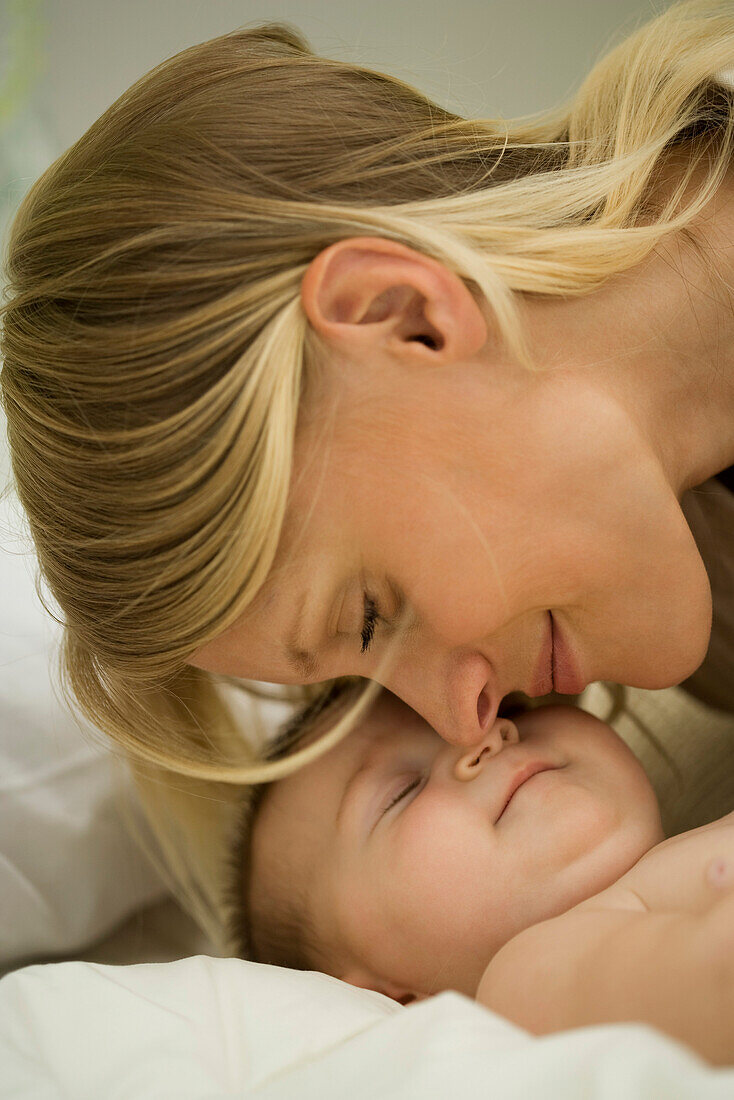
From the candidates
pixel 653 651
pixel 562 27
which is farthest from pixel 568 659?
pixel 562 27

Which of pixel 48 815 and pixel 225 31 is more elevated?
pixel 225 31

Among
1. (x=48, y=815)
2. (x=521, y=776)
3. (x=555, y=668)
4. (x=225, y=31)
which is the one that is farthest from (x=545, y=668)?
(x=225, y=31)

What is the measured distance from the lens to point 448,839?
0.89 meters

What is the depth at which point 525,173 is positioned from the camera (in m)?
0.85

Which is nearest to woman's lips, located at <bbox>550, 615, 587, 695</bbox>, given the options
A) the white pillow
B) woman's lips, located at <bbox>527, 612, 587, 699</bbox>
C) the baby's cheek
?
woman's lips, located at <bbox>527, 612, 587, 699</bbox>

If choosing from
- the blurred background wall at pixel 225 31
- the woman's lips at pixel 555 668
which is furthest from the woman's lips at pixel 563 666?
the blurred background wall at pixel 225 31

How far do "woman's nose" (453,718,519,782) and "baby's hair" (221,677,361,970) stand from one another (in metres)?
0.21

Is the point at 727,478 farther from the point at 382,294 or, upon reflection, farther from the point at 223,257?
the point at 223,257

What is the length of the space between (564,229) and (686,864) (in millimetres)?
514

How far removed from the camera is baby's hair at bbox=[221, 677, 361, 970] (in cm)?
99

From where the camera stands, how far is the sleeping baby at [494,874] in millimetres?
634

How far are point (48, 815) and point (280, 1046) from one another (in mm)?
554

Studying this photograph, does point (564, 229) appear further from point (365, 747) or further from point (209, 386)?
point (365, 747)

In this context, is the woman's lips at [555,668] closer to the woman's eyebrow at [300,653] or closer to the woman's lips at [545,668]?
the woman's lips at [545,668]
